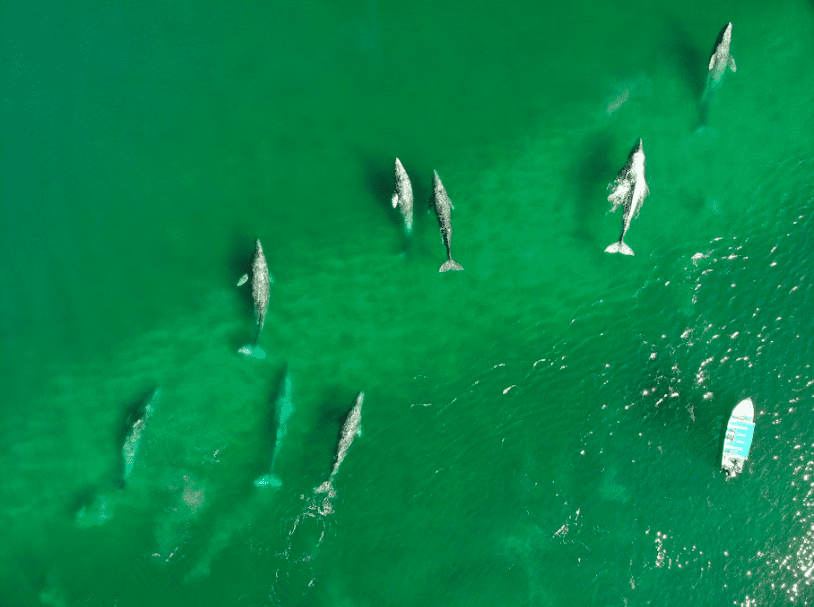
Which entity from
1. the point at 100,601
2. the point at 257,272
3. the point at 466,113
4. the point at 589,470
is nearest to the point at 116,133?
the point at 257,272

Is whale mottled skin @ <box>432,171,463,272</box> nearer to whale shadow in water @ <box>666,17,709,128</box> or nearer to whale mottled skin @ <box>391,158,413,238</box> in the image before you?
whale mottled skin @ <box>391,158,413,238</box>

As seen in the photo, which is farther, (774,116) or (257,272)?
(774,116)

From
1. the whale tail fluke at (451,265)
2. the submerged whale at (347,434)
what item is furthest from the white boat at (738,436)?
the submerged whale at (347,434)

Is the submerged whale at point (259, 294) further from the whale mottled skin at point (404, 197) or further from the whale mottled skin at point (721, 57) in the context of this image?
the whale mottled skin at point (721, 57)

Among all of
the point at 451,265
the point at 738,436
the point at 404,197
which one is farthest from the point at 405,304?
the point at 738,436

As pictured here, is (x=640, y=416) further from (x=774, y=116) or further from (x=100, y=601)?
(x=100, y=601)
